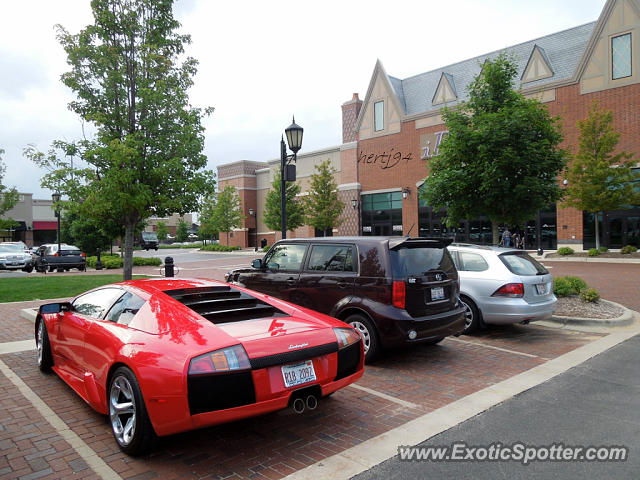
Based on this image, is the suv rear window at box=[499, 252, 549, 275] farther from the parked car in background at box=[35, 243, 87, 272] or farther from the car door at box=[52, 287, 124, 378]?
the parked car in background at box=[35, 243, 87, 272]

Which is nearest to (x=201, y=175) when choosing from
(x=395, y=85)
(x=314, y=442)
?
(x=314, y=442)

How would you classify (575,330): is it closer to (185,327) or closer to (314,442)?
(314,442)

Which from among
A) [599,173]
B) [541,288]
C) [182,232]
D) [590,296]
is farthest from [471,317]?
[182,232]

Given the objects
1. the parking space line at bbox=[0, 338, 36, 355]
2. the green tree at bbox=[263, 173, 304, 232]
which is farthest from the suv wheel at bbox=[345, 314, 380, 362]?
the green tree at bbox=[263, 173, 304, 232]

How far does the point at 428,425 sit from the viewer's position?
13.3 ft

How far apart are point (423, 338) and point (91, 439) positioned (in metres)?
3.83

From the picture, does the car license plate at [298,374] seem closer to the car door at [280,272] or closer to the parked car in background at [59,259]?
the car door at [280,272]

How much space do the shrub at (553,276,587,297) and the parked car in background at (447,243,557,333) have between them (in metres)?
2.58

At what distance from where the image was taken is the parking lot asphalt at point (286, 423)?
332 cm

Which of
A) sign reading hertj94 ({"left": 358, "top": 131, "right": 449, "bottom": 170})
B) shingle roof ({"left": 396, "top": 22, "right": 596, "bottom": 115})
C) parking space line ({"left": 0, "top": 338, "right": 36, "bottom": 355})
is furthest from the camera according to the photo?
sign reading hertj94 ({"left": 358, "top": 131, "right": 449, "bottom": 170})

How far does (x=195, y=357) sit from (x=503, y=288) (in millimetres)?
5724

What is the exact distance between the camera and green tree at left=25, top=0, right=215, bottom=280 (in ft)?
29.3

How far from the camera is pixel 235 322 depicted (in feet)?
12.5

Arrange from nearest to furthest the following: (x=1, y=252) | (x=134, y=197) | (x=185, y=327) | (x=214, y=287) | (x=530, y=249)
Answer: (x=185, y=327) < (x=214, y=287) < (x=134, y=197) < (x=1, y=252) < (x=530, y=249)
